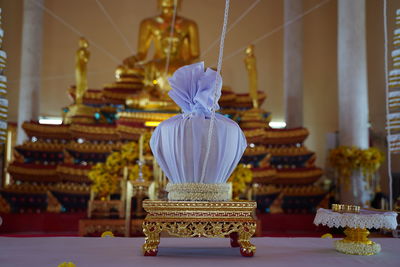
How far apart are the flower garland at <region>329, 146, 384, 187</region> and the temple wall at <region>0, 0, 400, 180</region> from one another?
15.7ft

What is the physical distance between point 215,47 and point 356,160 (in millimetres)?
6138

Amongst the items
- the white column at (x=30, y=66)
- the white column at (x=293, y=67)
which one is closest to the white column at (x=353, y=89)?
the white column at (x=293, y=67)

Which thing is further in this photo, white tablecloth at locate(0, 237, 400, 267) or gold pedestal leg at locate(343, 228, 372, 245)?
gold pedestal leg at locate(343, 228, 372, 245)

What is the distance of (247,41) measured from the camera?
12.9 meters

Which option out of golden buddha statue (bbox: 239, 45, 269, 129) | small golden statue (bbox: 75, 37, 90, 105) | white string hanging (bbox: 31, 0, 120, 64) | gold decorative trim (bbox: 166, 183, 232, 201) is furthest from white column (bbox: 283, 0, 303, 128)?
gold decorative trim (bbox: 166, 183, 232, 201)

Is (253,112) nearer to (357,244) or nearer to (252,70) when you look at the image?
(252,70)

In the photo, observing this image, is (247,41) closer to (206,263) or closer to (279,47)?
(279,47)

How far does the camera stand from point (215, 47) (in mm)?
12711

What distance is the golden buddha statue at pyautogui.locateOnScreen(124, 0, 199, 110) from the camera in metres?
8.95

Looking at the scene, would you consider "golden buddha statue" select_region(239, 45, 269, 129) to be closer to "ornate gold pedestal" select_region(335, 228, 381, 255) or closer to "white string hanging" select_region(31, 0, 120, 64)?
"white string hanging" select_region(31, 0, 120, 64)

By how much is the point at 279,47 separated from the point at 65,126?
6.82 meters

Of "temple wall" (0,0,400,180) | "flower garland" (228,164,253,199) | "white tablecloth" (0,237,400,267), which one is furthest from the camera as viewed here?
"temple wall" (0,0,400,180)

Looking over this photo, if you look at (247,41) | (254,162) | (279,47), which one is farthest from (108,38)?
(254,162)

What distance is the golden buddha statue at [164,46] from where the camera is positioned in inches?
352
